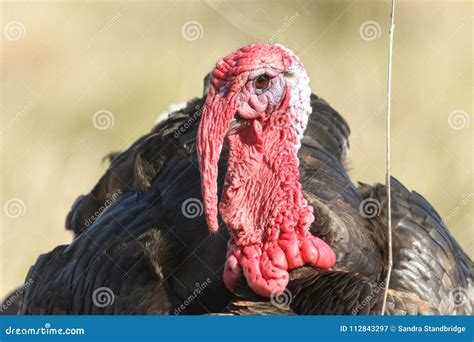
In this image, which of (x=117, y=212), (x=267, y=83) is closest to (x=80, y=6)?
(x=117, y=212)

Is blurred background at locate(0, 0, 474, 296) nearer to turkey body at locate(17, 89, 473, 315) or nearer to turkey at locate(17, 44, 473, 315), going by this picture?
turkey body at locate(17, 89, 473, 315)

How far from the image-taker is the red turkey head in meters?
3.50

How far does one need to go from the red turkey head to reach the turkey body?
0.09 m

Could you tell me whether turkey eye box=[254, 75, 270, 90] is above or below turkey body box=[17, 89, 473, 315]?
above

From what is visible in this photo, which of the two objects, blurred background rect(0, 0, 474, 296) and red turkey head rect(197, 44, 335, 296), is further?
blurred background rect(0, 0, 474, 296)

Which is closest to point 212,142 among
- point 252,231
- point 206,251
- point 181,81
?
point 252,231

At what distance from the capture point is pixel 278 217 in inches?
142

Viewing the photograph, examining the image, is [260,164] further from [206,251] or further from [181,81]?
[181,81]

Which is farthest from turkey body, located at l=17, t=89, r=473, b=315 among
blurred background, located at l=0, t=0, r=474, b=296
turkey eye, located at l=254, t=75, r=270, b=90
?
blurred background, located at l=0, t=0, r=474, b=296

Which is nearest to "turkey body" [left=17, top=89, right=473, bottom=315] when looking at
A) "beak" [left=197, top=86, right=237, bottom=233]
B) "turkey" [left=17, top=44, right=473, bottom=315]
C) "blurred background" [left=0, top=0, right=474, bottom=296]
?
"turkey" [left=17, top=44, right=473, bottom=315]

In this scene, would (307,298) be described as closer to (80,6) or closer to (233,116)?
(233,116)

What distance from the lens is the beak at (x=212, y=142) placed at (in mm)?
3463

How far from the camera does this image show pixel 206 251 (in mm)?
3900

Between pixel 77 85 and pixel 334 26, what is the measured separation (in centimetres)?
201
